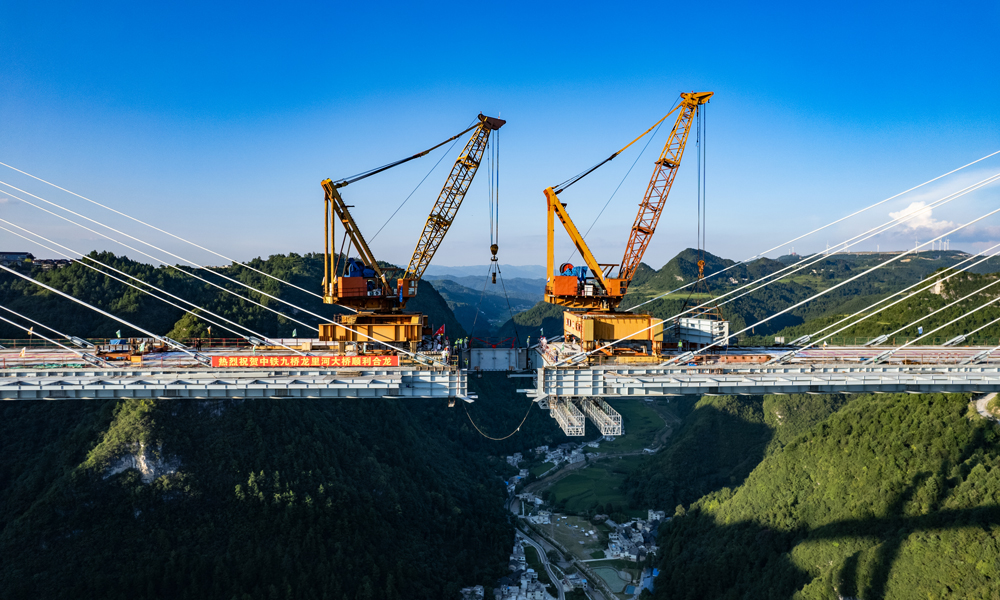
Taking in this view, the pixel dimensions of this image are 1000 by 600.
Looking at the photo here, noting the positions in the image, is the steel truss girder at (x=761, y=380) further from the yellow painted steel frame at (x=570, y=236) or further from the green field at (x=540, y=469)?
the green field at (x=540, y=469)

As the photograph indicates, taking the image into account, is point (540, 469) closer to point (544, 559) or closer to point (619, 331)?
point (544, 559)

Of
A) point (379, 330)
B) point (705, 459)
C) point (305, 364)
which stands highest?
point (379, 330)

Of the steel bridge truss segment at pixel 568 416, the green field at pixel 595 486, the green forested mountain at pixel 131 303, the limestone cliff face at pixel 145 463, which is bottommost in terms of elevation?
the green field at pixel 595 486

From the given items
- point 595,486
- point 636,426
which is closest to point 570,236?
point 595,486

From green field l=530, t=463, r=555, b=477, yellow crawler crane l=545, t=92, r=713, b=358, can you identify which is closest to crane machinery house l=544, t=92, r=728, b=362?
yellow crawler crane l=545, t=92, r=713, b=358

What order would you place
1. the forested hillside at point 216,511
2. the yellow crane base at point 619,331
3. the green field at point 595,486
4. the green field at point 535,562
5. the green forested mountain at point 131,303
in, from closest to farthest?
the yellow crane base at point 619,331
the forested hillside at point 216,511
the green field at point 535,562
the green forested mountain at point 131,303
the green field at point 595,486

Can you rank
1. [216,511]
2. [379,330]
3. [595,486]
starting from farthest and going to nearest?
[595,486] < [216,511] < [379,330]

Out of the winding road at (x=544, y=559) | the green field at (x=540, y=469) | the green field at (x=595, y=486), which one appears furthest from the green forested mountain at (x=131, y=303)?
the green field at (x=595, y=486)

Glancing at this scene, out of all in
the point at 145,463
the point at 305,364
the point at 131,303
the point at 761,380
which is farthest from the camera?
the point at 131,303
